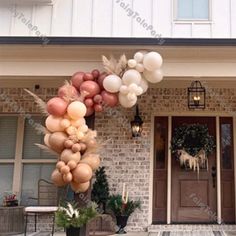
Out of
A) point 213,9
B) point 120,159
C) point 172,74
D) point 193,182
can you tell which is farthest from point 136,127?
point 213,9

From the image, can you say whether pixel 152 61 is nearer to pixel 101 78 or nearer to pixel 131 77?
pixel 131 77

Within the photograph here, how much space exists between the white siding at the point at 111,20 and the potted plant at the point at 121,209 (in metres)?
2.89

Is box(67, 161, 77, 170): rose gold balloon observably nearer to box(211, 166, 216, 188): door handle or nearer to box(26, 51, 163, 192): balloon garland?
box(26, 51, 163, 192): balloon garland

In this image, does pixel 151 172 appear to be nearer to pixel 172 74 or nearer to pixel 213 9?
pixel 172 74

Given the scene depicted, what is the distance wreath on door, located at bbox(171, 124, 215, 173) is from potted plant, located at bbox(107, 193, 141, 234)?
126cm

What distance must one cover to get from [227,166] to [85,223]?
11.3 ft

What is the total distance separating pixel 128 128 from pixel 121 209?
59.9 inches

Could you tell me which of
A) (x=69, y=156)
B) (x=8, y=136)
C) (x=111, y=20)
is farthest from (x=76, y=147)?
(x=8, y=136)

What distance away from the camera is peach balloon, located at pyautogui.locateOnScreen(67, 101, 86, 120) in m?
4.36

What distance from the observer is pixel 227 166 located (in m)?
6.87

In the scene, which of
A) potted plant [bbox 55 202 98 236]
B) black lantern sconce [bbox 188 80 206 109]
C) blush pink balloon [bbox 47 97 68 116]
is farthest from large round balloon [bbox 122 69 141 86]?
black lantern sconce [bbox 188 80 206 109]

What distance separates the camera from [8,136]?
7.09m

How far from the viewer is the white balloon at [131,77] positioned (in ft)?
14.7

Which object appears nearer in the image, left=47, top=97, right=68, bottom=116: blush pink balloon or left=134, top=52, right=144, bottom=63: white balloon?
left=47, top=97, right=68, bottom=116: blush pink balloon
